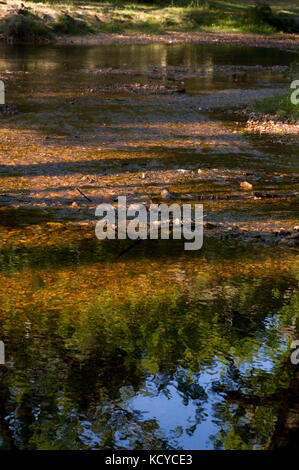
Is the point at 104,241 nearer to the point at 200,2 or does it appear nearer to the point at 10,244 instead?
the point at 10,244

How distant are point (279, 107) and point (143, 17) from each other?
24868 millimetres

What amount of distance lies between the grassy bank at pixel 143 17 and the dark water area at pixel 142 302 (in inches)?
768

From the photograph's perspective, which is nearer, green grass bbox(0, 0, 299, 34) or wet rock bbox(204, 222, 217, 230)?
wet rock bbox(204, 222, 217, 230)

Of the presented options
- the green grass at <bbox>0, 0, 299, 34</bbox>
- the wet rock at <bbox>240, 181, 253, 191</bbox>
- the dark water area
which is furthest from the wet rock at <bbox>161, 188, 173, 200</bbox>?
the green grass at <bbox>0, 0, 299, 34</bbox>

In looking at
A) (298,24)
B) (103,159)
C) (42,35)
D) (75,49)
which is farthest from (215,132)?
(298,24)

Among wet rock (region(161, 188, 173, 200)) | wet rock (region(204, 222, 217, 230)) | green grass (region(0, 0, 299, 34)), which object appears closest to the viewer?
wet rock (region(204, 222, 217, 230))

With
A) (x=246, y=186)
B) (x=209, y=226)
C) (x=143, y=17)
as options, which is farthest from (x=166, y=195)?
(x=143, y=17)

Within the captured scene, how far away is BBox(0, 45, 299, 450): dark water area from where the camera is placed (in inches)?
180

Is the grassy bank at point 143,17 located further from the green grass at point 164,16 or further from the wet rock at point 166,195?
the wet rock at point 166,195

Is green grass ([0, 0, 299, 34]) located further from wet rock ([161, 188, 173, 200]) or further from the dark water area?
wet rock ([161, 188, 173, 200])

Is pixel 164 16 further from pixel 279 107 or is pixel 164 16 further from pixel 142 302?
pixel 142 302

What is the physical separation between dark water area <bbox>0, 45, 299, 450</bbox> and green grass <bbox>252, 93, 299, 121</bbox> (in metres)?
1.65

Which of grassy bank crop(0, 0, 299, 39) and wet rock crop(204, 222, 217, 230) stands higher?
grassy bank crop(0, 0, 299, 39)

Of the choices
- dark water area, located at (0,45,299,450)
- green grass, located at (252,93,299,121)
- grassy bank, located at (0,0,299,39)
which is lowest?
dark water area, located at (0,45,299,450)
